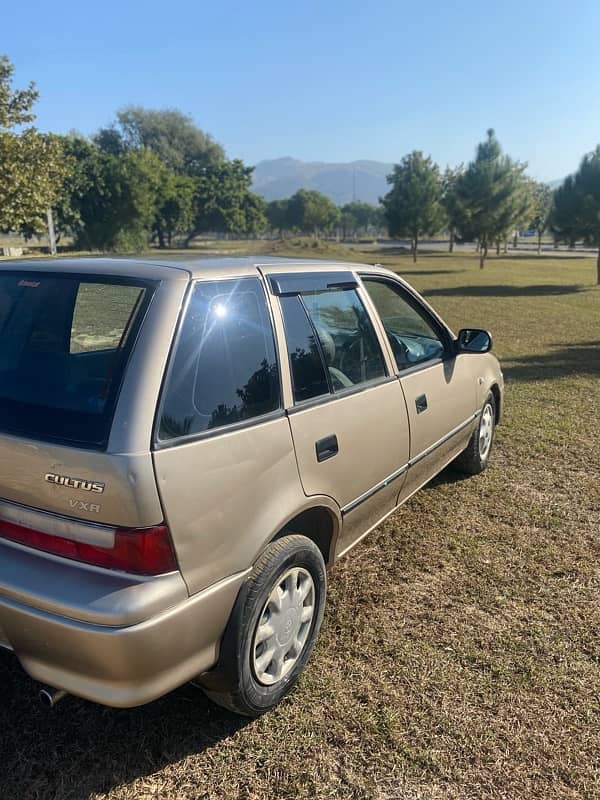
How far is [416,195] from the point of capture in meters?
38.2

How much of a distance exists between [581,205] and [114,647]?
26468 millimetres

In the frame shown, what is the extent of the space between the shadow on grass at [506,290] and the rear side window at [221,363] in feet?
65.1

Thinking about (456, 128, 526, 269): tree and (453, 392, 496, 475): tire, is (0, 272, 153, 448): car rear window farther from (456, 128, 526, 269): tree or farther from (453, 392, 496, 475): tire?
(456, 128, 526, 269): tree

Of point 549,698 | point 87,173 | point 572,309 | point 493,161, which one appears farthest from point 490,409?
point 87,173

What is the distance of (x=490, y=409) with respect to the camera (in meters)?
5.08

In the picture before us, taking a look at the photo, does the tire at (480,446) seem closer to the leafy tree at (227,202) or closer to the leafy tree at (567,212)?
the leafy tree at (567,212)

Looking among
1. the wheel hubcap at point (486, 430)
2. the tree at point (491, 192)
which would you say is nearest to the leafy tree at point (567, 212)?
the tree at point (491, 192)

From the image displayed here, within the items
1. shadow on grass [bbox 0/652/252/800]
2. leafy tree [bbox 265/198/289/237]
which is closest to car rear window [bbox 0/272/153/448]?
shadow on grass [bbox 0/652/252/800]

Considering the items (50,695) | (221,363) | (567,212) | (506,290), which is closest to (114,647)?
(50,695)

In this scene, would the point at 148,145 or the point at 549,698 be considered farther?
the point at 148,145

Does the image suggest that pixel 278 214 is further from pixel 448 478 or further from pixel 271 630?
pixel 271 630

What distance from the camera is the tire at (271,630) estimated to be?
2.20 m

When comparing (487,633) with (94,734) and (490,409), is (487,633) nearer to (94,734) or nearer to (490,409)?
(94,734)

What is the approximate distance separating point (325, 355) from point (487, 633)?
163cm
